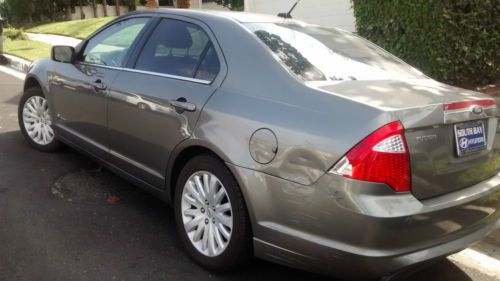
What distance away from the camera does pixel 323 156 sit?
2609 millimetres

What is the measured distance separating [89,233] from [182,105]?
1.20 meters

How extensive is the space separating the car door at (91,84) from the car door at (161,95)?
0.64 feet

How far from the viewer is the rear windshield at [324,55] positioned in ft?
10.4

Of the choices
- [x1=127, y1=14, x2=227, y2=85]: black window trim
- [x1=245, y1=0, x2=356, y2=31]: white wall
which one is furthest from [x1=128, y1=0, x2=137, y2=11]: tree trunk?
[x1=127, y1=14, x2=227, y2=85]: black window trim

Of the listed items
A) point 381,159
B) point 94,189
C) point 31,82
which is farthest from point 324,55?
point 31,82

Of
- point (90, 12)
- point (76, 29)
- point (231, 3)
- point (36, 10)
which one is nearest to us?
point (76, 29)

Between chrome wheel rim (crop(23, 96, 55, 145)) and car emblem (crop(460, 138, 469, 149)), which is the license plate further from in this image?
chrome wheel rim (crop(23, 96, 55, 145))

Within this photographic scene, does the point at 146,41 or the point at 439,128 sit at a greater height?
the point at 146,41

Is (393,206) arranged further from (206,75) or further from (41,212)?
(41,212)

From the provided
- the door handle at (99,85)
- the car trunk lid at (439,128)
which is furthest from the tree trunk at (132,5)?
the car trunk lid at (439,128)

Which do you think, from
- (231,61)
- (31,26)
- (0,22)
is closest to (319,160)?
(231,61)

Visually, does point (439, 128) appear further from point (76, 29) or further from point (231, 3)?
point (231, 3)

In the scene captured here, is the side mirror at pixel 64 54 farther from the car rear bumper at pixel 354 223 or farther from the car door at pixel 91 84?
the car rear bumper at pixel 354 223

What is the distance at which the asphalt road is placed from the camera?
3277 millimetres
